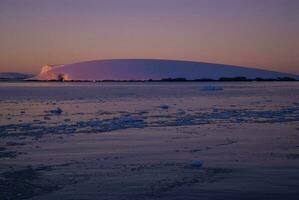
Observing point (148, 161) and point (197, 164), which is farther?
point (148, 161)

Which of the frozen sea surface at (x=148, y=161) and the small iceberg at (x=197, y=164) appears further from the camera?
the small iceberg at (x=197, y=164)

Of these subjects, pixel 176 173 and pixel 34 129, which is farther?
pixel 34 129

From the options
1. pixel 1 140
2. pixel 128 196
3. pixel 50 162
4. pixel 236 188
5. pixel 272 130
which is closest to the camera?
pixel 128 196

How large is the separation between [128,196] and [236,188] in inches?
38.5

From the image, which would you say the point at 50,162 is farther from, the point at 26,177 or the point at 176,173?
the point at 176,173

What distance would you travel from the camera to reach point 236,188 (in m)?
4.54

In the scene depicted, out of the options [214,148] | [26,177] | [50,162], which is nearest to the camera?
[26,177]

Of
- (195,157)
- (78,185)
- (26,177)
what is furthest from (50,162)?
(195,157)

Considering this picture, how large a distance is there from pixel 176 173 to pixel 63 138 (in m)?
3.37

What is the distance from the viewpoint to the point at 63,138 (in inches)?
321

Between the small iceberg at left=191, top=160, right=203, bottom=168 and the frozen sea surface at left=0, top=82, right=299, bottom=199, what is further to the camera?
the small iceberg at left=191, top=160, right=203, bottom=168

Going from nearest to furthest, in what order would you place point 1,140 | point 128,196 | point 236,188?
point 128,196 → point 236,188 → point 1,140

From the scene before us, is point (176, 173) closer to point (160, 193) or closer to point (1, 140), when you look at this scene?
point (160, 193)

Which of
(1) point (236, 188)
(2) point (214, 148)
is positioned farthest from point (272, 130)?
(1) point (236, 188)
